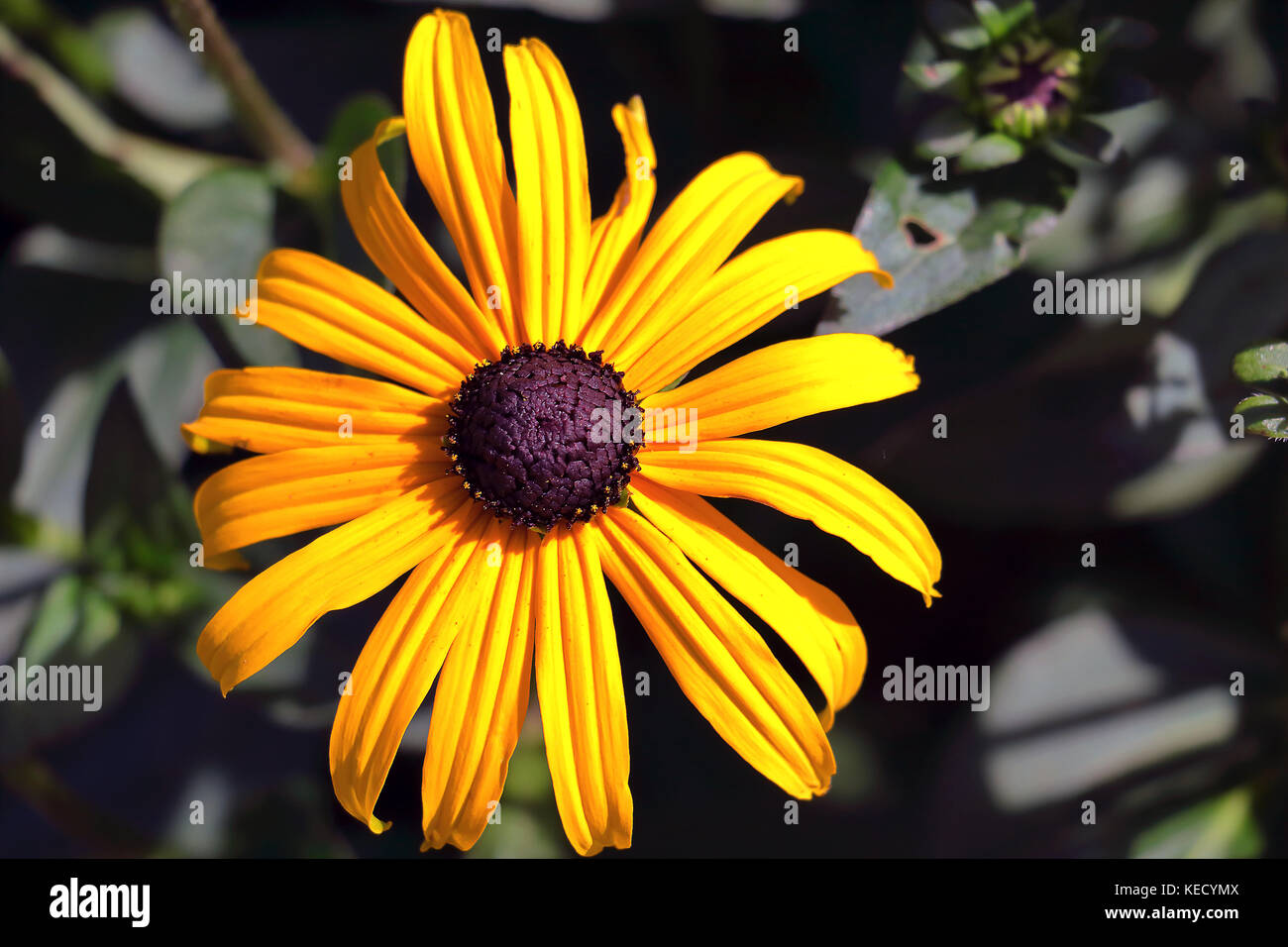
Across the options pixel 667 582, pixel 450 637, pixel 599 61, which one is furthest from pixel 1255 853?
pixel 599 61

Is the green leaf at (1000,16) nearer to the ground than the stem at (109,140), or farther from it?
nearer to the ground

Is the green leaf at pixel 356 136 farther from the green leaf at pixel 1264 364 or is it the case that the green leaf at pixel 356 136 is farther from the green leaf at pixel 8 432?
the green leaf at pixel 1264 364

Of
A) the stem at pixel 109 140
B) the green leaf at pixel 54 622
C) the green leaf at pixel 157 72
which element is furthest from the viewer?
the green leaf at pixel 157 72

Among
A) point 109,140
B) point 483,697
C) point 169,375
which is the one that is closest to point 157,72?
point 109,140

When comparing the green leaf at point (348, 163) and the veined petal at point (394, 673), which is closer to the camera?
the veined petal at point (394, 673)

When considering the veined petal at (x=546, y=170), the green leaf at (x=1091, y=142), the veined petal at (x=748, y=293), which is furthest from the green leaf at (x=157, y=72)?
the green leaf at (x=1091, y=142)

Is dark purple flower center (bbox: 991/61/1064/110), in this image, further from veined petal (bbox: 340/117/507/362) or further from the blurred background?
veined petal (bbox: 340/117/507/362)

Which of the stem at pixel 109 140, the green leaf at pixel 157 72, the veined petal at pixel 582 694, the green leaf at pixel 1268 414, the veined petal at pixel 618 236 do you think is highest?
the green leaf at pixel 157 72

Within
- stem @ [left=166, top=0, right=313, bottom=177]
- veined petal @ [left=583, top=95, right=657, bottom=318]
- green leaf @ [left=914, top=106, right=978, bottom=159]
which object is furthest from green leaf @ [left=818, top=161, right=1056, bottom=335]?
stem @ [left=166, top=0, right=313, bottom=177]
